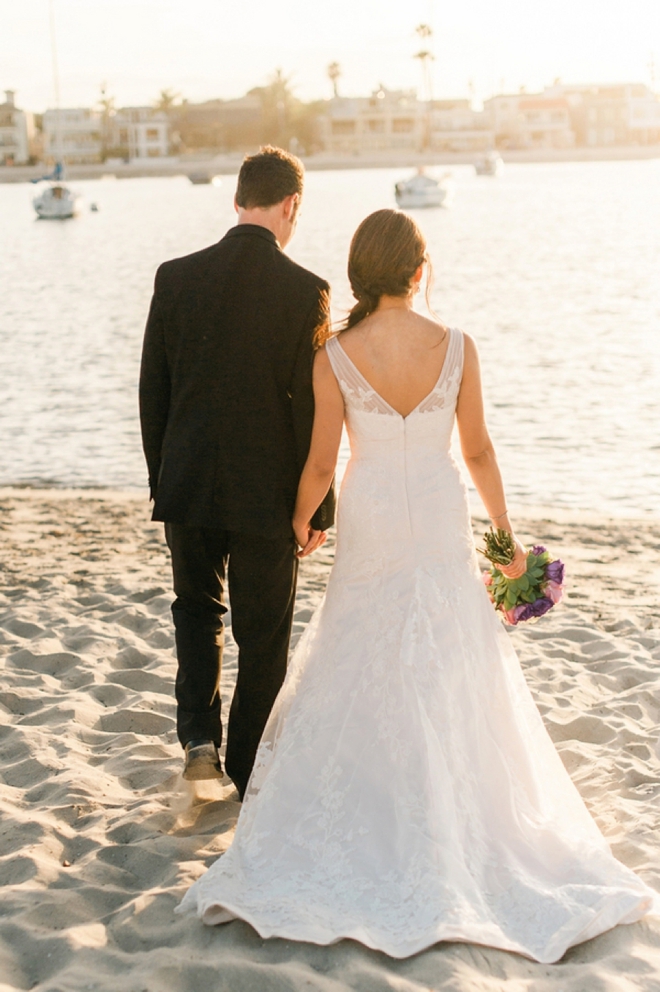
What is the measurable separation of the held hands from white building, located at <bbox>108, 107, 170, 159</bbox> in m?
131

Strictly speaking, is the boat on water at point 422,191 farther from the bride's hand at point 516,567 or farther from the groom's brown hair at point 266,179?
the bride's hand at point 516,567

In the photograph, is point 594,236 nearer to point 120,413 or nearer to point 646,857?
point 120,413

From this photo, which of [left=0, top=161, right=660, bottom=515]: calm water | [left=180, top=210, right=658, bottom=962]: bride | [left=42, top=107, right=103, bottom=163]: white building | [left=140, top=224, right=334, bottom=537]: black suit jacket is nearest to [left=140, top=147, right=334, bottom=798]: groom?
[left=140, top=224, right=334, bottom=537]: black suit jacket

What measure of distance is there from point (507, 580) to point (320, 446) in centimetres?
75

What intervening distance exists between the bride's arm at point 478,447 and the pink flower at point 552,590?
10 cm

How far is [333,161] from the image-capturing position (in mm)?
123750

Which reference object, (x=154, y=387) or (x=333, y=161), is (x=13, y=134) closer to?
(x=333, y=161)

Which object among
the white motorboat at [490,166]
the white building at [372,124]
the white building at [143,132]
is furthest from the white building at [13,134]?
the white motorboat at [490,166]

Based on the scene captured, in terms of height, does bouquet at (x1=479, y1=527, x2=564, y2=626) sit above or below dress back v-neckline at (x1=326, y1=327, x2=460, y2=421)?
below

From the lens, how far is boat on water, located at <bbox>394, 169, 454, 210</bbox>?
64.4 metres

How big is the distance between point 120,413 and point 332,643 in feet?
35.5

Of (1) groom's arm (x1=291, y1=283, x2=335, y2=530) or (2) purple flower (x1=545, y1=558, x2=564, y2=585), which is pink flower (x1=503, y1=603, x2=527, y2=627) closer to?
(2) purple flower (x1=545, y1=558, x2=564, y2=585)

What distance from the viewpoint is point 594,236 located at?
47.2 metres

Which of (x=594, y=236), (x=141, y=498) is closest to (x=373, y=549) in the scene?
(x=141, y=498)
